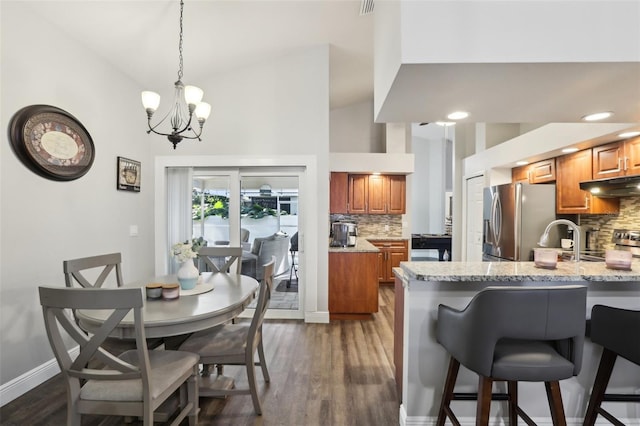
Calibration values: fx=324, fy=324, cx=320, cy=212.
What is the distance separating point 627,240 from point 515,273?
8.06 ft

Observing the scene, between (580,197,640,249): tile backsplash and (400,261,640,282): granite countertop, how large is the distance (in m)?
1.78

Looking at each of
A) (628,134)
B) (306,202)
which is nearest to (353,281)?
(306,202)

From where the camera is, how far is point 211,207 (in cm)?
406

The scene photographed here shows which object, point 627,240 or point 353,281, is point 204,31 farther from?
point 627,240

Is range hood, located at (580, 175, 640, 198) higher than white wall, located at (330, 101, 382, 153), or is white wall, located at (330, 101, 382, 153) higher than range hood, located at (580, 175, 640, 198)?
white wall, located at (330, 101, 382, 153)

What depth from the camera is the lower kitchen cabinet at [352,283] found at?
3971mm

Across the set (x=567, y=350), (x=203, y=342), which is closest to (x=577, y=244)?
(x=567, y=350)

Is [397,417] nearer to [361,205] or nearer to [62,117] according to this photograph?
[62,117]

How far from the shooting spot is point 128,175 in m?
3.46

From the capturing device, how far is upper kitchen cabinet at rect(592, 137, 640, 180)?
2820mm

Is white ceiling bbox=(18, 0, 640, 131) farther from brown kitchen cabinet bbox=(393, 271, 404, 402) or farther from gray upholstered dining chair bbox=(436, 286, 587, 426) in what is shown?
brown kitchen cabinet bbox=(393, 271, 404, 402)

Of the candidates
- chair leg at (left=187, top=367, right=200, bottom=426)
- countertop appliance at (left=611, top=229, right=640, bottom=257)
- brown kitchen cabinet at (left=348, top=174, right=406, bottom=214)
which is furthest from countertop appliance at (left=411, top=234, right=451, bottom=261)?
chair leg at (left=187, top=367, right=200, bottom=426)

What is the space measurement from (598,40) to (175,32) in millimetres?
3056

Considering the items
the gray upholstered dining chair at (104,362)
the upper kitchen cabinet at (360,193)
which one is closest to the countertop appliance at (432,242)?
the upper kitchen cabinet at (360,193)
